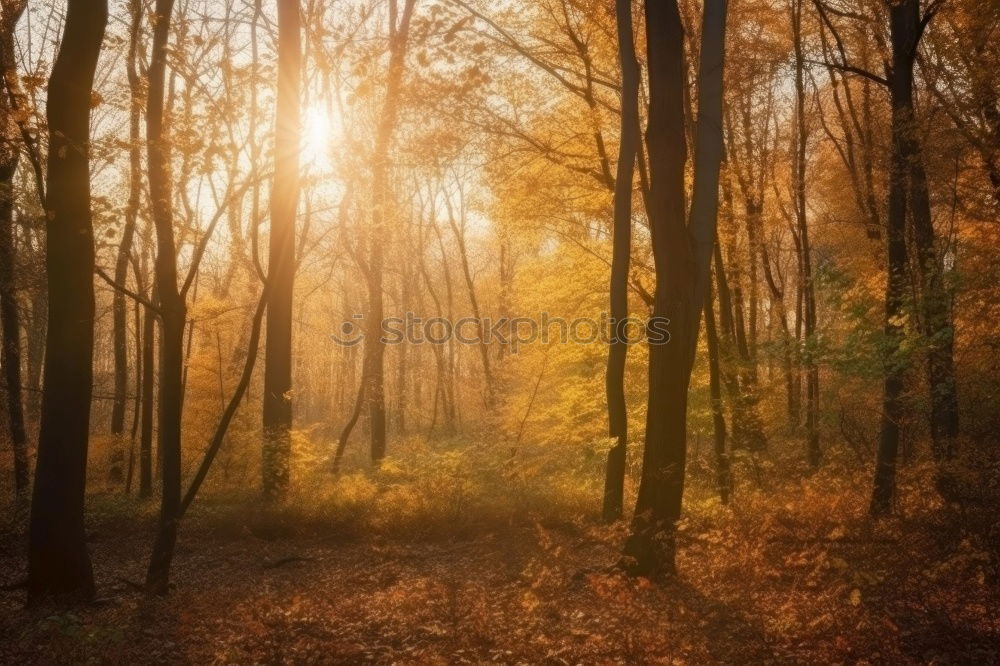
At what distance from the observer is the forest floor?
520cm

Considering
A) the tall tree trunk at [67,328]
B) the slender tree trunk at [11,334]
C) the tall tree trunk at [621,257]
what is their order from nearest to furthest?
the tall tree trunk at [67,328] → the tall tree trunk at [621,257] → the slender tree trunk at [11,334]

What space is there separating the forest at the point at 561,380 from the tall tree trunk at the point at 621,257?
0.17 ft

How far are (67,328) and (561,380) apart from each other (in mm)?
10238

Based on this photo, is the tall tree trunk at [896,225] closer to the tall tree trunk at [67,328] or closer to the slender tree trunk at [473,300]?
the tall tree trunk at [67,328]

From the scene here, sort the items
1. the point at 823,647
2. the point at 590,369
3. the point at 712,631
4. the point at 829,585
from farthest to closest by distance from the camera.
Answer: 1. the point at 590,369
2. the point at 829,585
3. the point at 712,631
4. the point at 823,647

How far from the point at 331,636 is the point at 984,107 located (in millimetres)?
11725

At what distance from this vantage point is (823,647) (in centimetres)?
493

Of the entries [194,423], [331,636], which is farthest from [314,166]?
[194,423]

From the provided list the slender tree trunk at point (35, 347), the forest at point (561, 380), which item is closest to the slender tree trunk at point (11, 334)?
the forest at point (561, 380)

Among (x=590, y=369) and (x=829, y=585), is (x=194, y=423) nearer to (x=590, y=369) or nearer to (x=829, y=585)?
(x=590, y=369)

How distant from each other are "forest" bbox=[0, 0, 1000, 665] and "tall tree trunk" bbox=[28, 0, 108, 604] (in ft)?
0.11

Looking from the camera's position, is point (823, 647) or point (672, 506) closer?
point (823, 647)

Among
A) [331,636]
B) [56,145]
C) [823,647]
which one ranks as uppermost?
[56,145]

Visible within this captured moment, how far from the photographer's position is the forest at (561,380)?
20.3ft
